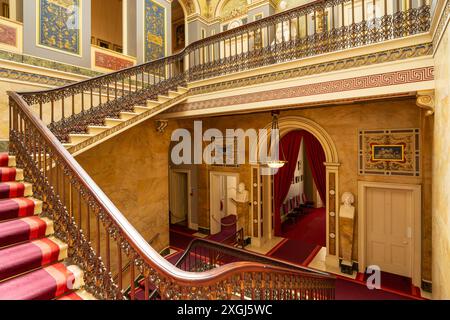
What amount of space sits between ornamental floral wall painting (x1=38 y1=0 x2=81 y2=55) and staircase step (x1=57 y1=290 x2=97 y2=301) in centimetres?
501

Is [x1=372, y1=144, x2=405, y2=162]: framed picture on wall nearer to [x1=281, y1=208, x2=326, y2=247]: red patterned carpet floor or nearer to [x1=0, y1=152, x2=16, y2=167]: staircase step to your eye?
[x1=281, y1=208, x2=326, y2=247]: red patterned carpet floor

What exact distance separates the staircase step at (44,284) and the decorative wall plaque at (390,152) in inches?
222

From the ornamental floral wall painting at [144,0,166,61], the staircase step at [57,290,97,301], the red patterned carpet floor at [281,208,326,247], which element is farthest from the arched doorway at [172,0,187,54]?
the staircase step at [57,290,97,301]

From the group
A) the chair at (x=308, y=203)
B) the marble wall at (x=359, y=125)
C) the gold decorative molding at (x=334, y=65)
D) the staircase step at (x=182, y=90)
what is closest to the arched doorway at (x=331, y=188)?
the marble wall at (x=359, y=125)

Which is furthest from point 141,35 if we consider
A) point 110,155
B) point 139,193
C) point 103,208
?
point 103,208

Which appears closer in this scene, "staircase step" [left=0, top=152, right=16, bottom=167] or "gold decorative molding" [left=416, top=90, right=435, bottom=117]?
"staircase step" [left=0, top=152, right=16, bottom=167]

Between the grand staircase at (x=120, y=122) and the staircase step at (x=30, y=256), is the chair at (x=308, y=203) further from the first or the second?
the staircase step at (x=30, y=256)

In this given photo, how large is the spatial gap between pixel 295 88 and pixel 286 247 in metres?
4.66

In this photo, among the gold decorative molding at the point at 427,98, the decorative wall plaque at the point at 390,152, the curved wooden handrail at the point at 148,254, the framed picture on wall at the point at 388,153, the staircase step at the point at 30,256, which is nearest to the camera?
the curved wooden handrail at the point at 148,254

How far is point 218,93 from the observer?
5145 mm

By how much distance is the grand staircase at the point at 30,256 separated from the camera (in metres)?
1.74

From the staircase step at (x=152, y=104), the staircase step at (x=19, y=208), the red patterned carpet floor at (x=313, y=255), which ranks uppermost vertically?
the staircase step at (x=152, y=104)

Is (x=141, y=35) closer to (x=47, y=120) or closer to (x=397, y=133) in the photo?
(x=47, y=120)

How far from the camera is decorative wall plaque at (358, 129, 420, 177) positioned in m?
4.96
